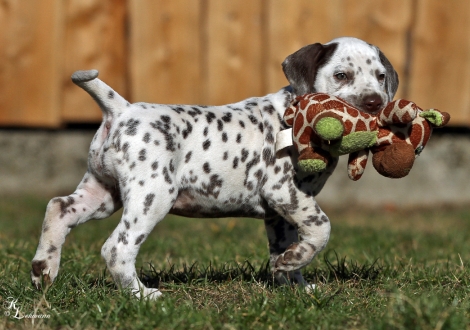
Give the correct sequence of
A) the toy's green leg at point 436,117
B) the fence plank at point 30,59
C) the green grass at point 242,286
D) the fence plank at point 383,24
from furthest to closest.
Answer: the fence plank at point 383,24
the fence plank at point 30,59
the toy's green leg at point 436,117
the green grass at point 242,286

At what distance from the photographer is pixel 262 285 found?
4.31 m

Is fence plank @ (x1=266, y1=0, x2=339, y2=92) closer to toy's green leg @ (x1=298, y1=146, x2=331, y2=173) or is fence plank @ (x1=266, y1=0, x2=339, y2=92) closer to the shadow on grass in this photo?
the shadow on grass

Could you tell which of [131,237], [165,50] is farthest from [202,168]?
[165,50]

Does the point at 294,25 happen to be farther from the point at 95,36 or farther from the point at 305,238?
the point at 305,238

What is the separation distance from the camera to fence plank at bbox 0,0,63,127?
8.80 m

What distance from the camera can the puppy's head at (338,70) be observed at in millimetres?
4582

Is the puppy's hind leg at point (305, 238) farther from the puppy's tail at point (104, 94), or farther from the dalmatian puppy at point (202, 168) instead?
the puppy's tail at point (104, 94)

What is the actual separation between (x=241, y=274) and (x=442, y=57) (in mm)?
5594

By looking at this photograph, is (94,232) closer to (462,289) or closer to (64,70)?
(64,70)

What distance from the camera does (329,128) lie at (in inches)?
154

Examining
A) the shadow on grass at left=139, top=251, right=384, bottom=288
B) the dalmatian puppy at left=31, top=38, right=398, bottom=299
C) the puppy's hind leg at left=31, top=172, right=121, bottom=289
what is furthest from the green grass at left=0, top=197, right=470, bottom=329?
the dalmatian puppy at left=31, top=38, right=398, bottom=299

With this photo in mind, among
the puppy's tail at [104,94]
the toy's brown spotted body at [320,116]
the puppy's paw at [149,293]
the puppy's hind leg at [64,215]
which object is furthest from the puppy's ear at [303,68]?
the puppy's paw at [149,293]

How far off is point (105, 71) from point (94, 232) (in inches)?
98.4

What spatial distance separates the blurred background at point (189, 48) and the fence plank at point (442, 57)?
0.01 meters
